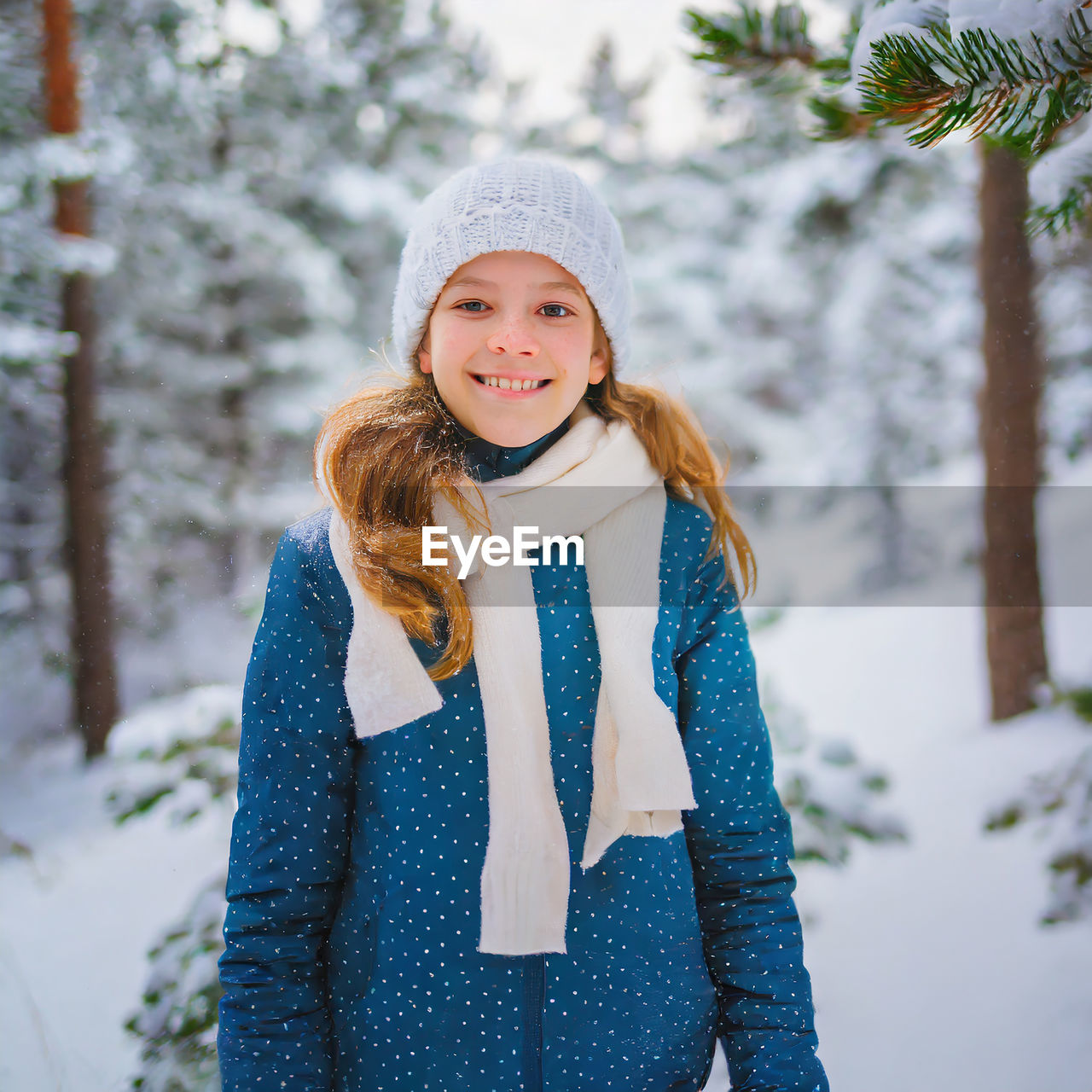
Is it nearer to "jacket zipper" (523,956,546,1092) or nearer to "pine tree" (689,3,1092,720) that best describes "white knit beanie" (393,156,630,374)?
"pine tree" (689,3,1092,720)

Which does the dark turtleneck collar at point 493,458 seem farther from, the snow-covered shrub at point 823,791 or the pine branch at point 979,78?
the snow-covered shrub at point 823,791

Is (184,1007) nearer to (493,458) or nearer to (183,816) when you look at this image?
(183,816)

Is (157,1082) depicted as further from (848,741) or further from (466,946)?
(848,741)

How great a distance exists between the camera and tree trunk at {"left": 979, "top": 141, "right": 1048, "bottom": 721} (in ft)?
8.56

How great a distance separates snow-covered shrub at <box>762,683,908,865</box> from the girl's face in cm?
188

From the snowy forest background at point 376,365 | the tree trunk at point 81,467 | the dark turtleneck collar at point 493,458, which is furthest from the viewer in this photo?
the tree trunk at point 81,467

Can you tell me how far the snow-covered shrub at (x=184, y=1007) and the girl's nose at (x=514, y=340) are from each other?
5.54 feet

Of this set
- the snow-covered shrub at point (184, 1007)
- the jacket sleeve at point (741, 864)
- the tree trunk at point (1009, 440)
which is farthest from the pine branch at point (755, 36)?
the snow-covered shrub at point (184, 1007)

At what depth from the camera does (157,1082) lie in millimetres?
1856

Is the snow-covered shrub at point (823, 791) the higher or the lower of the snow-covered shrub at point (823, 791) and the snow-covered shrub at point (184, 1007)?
the higher

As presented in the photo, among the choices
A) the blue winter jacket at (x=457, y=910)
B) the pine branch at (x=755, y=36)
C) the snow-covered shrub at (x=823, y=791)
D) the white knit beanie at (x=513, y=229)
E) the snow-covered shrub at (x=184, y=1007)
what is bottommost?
the snow-covered shrub at (x=184, y=1007)

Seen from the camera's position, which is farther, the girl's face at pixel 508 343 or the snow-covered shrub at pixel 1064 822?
the snow-covered shrub at pixel 1064 822

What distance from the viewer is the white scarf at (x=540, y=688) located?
1.08 m

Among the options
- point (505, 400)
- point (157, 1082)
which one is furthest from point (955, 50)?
point (157, 1082)
